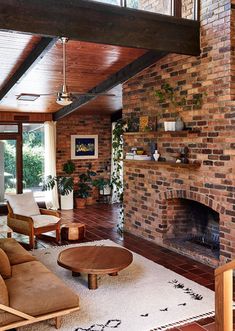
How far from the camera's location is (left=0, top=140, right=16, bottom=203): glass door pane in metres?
9.45

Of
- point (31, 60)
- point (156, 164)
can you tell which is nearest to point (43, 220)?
point (156, 164)


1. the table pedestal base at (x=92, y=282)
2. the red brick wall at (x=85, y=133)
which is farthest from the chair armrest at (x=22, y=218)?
the red brick wall at (x=85, y=133)

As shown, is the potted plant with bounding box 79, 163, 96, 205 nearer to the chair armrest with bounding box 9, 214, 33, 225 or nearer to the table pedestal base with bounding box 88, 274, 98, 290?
the chair armrest with bounding box 9, 214, 33, 225

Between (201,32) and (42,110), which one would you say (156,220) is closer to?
(201,32)

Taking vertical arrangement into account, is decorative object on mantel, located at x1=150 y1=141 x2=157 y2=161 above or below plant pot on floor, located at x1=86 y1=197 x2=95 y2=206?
above

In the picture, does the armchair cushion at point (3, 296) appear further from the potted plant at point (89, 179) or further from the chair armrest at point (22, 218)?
the potted plant at point (89, 179)

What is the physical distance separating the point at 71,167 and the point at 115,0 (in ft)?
19.0

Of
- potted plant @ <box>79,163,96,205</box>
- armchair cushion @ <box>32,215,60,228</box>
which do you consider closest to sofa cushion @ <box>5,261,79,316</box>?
armchair cushion @ <box>32,215,60,228</box>

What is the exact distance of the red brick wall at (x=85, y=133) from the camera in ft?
33.3

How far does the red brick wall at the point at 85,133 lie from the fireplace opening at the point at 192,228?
457cm

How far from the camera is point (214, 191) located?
5133 millimetres

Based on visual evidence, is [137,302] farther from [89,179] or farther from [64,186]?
[89,179]

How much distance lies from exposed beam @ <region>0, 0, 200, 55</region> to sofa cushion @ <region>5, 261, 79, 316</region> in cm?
262

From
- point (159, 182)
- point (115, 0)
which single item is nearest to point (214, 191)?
point (159, 182)
